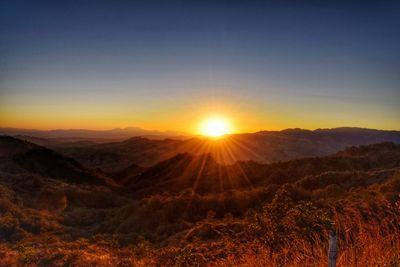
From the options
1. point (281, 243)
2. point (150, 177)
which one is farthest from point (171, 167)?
point (281, 243)

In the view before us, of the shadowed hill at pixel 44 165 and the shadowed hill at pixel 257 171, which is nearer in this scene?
the shadowed hill at pixel 257 171

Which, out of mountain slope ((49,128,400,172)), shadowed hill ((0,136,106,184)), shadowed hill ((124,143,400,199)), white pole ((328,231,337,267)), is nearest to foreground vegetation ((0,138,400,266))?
shadowed hill ((124,143,400,199))

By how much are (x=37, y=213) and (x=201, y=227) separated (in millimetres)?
13587

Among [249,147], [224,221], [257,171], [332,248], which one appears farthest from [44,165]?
[249,147]

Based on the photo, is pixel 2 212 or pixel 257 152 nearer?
pixel 2 212

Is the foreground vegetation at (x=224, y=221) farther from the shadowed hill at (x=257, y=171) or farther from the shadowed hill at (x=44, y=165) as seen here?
the shadowed hill at (x=44, y=165)

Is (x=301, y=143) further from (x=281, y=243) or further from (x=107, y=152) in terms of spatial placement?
(x=281, y=243)

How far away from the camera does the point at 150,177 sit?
177ft

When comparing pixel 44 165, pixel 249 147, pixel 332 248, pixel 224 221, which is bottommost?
pixel 44 165

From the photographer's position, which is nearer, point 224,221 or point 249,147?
point 224,221

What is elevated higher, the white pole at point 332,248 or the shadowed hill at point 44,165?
the white pole at point 332,248

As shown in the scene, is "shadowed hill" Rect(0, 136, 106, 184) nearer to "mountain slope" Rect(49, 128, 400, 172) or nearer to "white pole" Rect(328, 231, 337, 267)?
"mountain slope" Rect(49, 128, 400, 172)

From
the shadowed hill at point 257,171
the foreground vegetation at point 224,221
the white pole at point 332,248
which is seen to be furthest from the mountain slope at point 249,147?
the white pole at point 332,248

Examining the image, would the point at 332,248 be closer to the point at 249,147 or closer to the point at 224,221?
the point at 224,221
